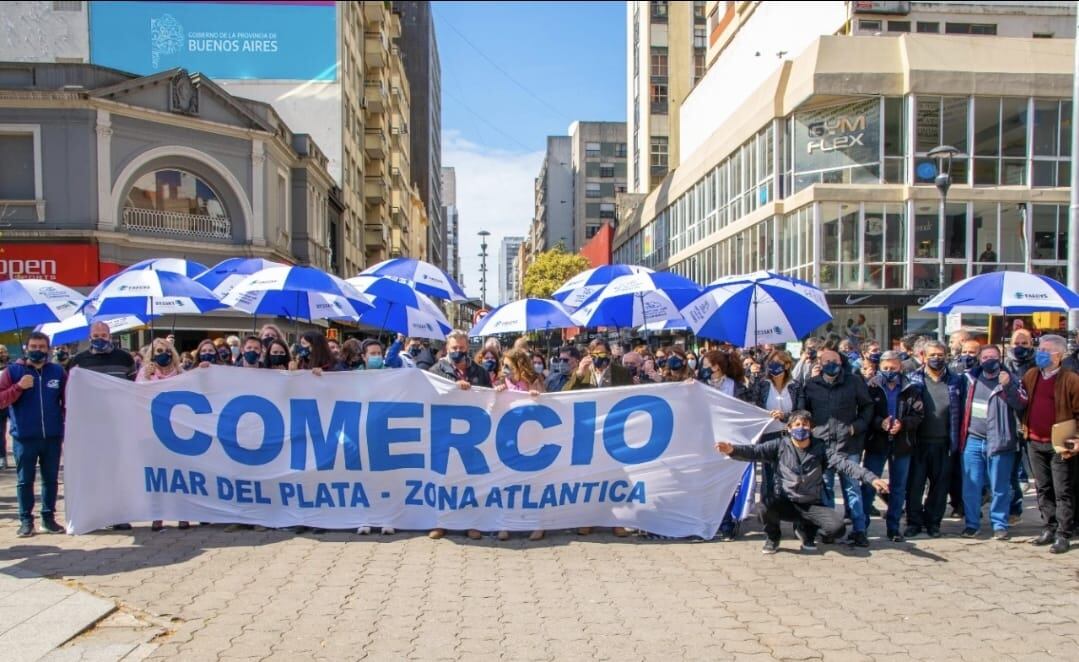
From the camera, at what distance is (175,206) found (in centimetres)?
2858

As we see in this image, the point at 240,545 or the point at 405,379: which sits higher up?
the point at 405,379

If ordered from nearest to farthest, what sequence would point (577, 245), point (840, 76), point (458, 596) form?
point (458, 596) < point (840, 76) < point (577, 245)

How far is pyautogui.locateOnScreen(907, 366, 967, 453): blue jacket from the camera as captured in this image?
808 cm

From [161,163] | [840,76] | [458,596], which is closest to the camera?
[458,596]

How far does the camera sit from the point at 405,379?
800cm

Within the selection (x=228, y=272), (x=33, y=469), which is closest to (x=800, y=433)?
(x=33, y=469)

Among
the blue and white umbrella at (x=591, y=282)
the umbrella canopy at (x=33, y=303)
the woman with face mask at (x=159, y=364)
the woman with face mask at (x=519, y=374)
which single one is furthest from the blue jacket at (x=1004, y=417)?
the umbrella canopy at (x=33, y=303)

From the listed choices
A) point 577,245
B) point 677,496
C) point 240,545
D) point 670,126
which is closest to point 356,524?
point 240,545

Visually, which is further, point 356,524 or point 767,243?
point 767,243

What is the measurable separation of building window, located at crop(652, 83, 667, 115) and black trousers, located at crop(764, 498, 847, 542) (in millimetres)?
60634

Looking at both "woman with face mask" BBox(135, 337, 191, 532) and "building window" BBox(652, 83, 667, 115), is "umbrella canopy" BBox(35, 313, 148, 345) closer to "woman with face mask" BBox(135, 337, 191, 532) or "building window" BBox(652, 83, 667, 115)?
"woman with face mask" BBox(135, 337, 191, 532)

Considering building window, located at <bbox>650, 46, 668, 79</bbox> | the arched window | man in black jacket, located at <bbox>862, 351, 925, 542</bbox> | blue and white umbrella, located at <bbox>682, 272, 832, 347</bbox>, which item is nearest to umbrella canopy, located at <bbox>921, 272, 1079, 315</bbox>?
blue and white umbrella, located at <bbox>682, 272, 832, 347</bbox>

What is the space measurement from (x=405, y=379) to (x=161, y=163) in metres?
23.7

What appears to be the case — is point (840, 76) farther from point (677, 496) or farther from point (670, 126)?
point (670, 126)
